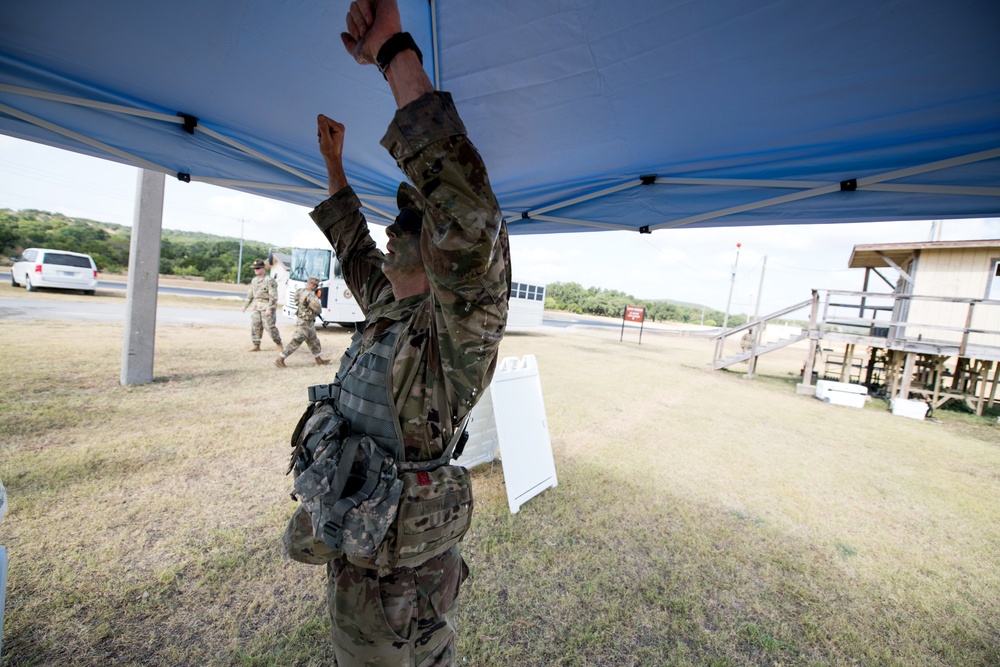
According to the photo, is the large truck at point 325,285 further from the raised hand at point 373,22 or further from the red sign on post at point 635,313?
the red sign on post at point 635,313

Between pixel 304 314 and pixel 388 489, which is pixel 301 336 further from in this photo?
pixel 388 489

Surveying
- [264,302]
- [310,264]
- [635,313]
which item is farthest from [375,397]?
[635,313]

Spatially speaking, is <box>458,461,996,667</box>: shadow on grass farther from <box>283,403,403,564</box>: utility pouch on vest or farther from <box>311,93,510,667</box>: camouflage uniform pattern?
<box>283,403,403,564</box>: utility pouch on vest

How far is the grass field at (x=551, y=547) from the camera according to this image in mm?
2367

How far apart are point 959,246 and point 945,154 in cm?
1364

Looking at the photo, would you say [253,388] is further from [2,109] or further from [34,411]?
[2,109]

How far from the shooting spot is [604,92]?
→ 196cm

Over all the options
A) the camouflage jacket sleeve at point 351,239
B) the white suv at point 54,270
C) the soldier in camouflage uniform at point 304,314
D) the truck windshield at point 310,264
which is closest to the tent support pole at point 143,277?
the soldier in camouflage uniform at point 304,314

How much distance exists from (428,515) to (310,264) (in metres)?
15.2

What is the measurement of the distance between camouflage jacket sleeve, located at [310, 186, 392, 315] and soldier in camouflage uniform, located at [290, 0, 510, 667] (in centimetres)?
6

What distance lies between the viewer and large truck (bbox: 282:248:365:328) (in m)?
13.7

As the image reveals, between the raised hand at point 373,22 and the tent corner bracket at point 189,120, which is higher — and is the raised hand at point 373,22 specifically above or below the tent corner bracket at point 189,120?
below

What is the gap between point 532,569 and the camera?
9.91 ft

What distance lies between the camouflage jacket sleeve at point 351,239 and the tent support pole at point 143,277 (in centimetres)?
553
